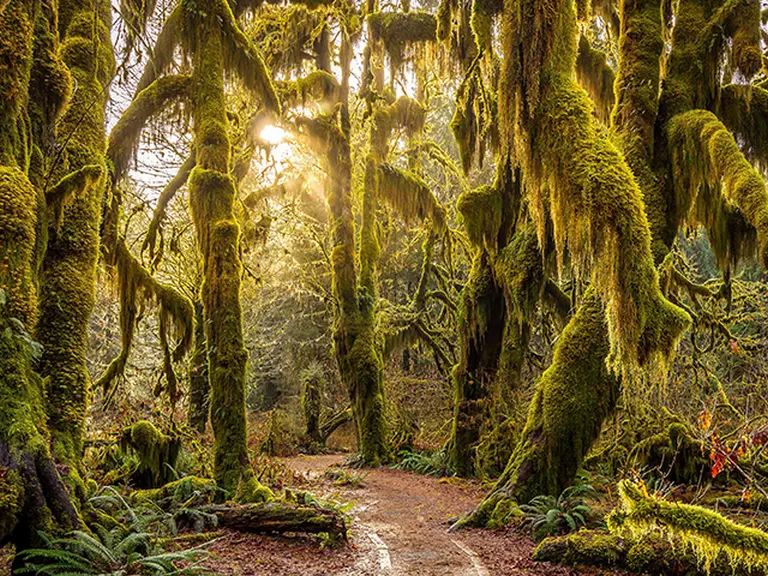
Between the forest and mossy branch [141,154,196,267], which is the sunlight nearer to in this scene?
the forest

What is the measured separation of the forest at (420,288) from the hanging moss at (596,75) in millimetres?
79

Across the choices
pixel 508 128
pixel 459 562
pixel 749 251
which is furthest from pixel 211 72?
pixel 749 251

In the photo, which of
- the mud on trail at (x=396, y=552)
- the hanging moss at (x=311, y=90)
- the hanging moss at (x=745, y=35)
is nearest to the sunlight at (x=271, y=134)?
the hanging moss at (x=311, y=90)

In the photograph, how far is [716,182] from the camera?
773 centimetres

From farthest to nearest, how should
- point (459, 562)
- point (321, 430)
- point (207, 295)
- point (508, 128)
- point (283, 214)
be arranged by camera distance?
point (321, 430)
point (283, 214)
point (207, 295)
point (508, 128)
point (459, 562)

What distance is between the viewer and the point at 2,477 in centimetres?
388

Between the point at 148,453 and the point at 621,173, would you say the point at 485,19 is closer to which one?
the point at 621,173

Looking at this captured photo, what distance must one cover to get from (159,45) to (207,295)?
455 cm

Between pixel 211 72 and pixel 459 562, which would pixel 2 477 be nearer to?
pixel 459 562

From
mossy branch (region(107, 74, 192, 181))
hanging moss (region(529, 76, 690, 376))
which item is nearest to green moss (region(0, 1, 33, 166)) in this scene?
mossy branch (region(107, 74, 192, 181))

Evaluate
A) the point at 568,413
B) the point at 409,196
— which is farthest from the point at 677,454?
the point at 409,196

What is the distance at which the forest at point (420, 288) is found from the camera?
16.0ft

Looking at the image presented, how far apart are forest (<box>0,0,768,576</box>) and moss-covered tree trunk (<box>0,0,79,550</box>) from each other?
2 centimetres

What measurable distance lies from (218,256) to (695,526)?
7.08m
